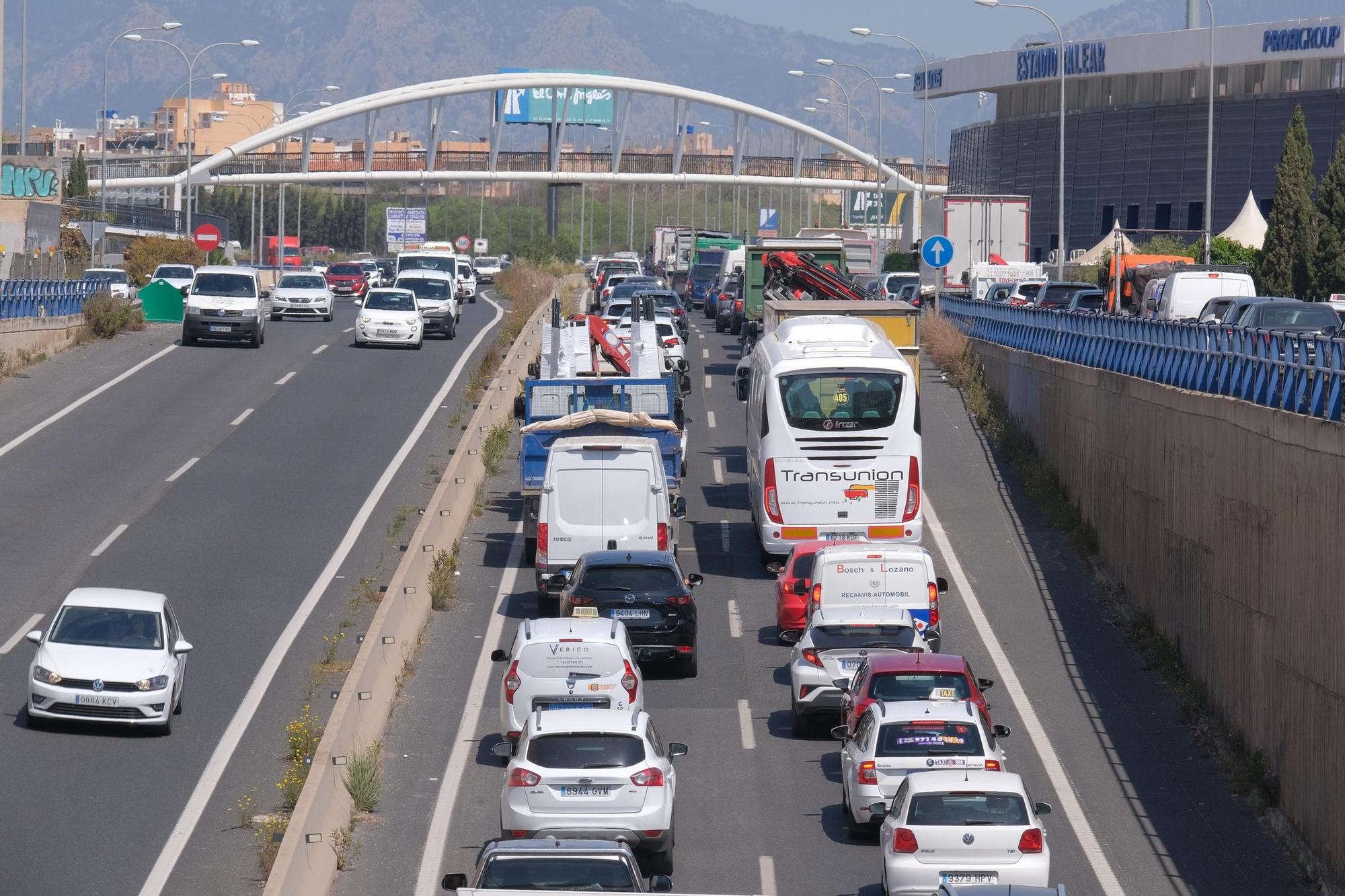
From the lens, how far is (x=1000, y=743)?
847 inches

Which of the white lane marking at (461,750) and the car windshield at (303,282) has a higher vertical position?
the car windshield at (303,282)

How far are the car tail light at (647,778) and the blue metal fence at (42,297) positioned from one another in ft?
102

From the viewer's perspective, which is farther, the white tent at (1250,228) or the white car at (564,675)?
the white tent at (1250,228)

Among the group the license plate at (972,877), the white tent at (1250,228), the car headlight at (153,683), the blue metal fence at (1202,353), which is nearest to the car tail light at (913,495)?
the blue metal fence at (1202,353)

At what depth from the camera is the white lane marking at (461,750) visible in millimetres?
16828

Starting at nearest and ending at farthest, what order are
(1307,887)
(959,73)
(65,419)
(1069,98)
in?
(1307,887) < (65,419) < (1069,98) < (959,73)

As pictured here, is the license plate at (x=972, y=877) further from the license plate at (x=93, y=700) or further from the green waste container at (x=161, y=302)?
the green waste container at (x=161, y=302)

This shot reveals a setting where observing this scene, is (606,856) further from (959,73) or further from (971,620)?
→ (959,73)

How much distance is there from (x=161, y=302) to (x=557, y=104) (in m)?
103

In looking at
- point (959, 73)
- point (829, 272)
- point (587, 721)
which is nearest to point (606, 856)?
point (587, 721)

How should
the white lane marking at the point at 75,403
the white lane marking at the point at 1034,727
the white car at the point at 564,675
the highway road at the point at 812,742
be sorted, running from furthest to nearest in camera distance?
the white lane marking at the point at 75,403
the white car at the point at 564,675
the white lane marking at the point at 1034,727
the highway road at the point at 812,742

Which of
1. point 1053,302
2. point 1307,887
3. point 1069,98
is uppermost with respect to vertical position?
point 1069,98

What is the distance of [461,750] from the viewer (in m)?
20.6

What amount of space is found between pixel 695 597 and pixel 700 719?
6.11 meters
